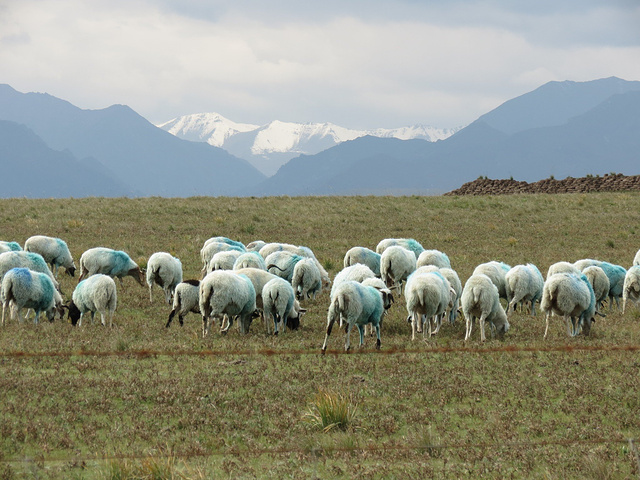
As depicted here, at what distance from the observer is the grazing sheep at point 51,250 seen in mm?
21078

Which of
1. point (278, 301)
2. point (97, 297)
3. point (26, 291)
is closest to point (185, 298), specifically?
point (97, 297)

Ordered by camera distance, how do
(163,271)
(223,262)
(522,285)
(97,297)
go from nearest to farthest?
1. (97,297)
2. (522,285)
3. (163,271)
4. (223,262)

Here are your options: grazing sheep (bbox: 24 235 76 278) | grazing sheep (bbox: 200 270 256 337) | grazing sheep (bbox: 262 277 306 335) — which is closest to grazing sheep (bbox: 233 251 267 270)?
grazing sheep (bbox: 262 277 306 335)

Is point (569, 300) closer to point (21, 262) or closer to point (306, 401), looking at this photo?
point (306, 401)

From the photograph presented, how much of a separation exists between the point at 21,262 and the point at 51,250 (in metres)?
4.77

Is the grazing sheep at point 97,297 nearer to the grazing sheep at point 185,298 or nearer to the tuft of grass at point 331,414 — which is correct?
the grazing sheep at point 185,298

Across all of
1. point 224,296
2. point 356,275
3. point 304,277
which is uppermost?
point 356,275

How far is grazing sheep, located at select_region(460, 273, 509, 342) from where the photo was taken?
13.8 metres

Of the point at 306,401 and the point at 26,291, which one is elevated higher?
the point at 26,291

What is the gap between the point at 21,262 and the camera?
1666 cm

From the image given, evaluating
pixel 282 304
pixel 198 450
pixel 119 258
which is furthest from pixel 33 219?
pixel 198 450

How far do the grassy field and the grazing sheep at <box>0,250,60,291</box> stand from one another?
2.28 m

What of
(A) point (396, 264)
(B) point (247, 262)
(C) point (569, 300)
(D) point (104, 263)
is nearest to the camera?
(C) point (569, 300)

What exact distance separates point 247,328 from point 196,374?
13.3 ft
